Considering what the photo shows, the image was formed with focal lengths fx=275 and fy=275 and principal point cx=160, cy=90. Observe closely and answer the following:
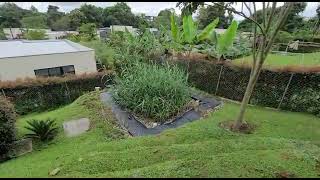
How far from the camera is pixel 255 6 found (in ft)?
19.6

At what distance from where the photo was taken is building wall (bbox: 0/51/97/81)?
13328 mm

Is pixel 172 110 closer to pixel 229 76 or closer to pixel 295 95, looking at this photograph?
pixel 229 76

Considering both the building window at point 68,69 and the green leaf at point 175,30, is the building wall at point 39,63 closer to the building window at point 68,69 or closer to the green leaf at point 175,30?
the building window at point 68,69

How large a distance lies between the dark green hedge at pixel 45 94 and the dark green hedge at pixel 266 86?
17.5 feet

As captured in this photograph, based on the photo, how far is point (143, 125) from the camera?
7.87 meters

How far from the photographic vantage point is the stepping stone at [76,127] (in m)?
7.39

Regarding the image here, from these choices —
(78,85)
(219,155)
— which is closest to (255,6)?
(219,155)

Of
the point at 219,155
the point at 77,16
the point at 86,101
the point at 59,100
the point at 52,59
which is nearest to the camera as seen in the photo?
the point at 219,155

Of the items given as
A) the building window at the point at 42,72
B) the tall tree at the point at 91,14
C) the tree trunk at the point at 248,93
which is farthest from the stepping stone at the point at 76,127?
the tall tree at the point at 91,14

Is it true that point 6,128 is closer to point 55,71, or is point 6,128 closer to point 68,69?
point 55,71

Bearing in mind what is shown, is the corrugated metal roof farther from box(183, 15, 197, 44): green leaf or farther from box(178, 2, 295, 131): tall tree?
box(178, 2, 295, 131): tall tree

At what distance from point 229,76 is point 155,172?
6446mm

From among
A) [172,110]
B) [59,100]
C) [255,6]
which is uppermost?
[255,6]

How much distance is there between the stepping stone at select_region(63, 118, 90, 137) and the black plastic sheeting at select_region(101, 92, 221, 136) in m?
0.96
